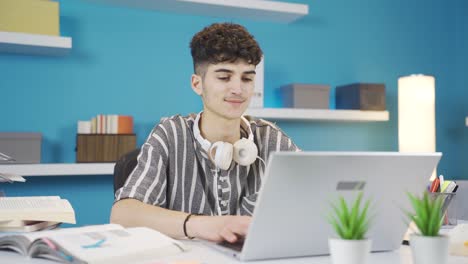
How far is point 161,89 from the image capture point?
3041 millimetres

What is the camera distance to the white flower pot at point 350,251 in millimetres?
746

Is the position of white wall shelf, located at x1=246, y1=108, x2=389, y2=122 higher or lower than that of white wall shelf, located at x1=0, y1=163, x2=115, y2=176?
higher

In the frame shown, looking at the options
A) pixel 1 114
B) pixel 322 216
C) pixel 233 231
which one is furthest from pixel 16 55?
pixel 322 216

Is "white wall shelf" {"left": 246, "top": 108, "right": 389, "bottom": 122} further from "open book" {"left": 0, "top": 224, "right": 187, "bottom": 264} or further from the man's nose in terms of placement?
"open book" {"left": 0, "top": 224, "right": 187, "bottom": 264}

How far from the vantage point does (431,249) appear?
0.77 m

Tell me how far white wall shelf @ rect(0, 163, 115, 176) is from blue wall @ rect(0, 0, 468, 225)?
205mm

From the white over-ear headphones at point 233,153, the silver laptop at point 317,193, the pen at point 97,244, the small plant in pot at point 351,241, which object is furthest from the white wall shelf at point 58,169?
the small plant in pot at point 351,241

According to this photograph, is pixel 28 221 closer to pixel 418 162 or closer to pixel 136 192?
pixel 136 192

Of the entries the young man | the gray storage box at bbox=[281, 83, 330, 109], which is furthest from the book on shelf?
the young man

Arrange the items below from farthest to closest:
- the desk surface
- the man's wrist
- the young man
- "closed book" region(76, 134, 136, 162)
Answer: "closed book" region(76, 134, 136, 162), the young man, the man's wrist, the desk surface

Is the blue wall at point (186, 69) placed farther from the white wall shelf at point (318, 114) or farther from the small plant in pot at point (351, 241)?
the small plant in pot at point (351, 241)

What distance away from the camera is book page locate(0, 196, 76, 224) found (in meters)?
1.32

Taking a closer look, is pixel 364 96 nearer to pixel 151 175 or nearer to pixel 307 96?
pixel 307 96

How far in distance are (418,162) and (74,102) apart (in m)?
2.20
